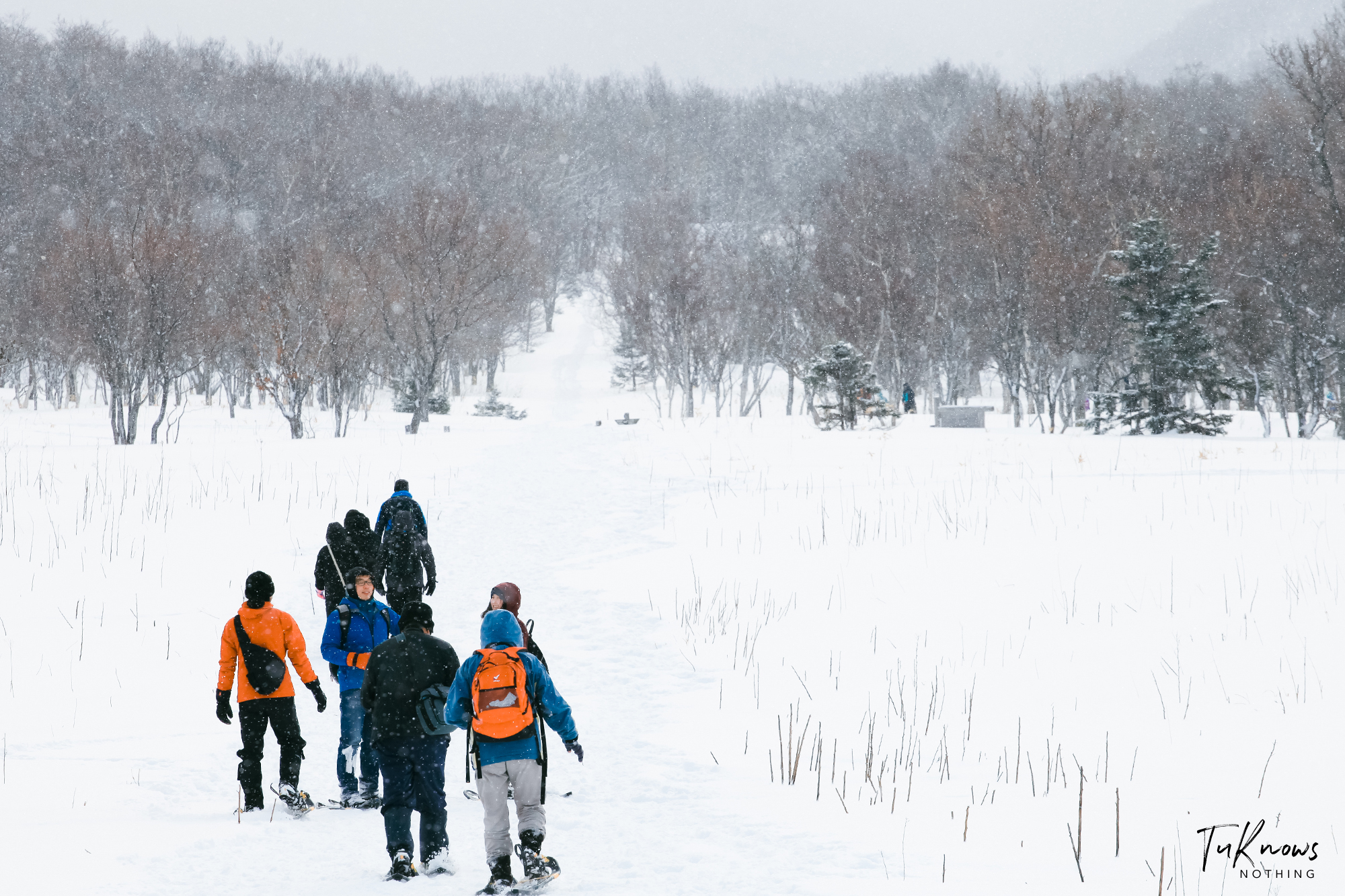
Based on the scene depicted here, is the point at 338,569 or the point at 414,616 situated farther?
the point at 338,569

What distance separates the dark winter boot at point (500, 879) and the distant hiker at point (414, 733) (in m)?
0.43

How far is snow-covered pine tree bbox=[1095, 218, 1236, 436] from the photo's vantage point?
23.9 metres

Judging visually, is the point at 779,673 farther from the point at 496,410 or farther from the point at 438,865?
the point at 496,410

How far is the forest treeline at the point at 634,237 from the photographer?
2723 cm

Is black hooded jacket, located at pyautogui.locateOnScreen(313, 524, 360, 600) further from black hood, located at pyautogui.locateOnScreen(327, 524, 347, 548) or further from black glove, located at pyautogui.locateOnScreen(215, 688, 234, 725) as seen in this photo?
black glove, located at pyautogui.locateOnScreen(215, 688, 234, 725)

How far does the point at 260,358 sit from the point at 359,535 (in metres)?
30.5

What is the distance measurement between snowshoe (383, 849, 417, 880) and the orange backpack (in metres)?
0.75

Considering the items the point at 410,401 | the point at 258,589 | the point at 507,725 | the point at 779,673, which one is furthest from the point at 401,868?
the point at 410,401

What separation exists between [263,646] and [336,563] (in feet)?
5.43

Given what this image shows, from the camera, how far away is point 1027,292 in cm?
3225

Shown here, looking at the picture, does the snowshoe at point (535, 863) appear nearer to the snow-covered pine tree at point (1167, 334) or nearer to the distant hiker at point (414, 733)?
the distant hiker at point (414, 733)

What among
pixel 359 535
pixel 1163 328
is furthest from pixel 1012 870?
pixel 1163 328

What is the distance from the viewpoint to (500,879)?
4.36 metres

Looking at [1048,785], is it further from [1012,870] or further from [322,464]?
[322,464]
